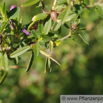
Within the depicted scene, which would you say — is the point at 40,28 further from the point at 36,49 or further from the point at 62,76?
the point at 62,76

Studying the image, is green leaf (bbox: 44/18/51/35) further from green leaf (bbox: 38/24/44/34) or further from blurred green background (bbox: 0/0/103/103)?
blurred green background (bbox: 0/0/103/103)

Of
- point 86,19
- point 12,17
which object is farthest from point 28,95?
point 12,17

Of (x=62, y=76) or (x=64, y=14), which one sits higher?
(x=64, y=14)

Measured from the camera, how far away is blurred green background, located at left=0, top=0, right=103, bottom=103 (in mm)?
1458

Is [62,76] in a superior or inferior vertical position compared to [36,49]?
inferior

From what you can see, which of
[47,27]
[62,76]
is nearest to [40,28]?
[47,27]

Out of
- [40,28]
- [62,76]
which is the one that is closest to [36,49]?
[40,28]

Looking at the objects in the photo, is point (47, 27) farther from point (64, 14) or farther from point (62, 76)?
point (62, 76)

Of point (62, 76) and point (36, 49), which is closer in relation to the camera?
point (36, 49)

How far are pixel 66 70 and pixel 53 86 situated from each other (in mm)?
162

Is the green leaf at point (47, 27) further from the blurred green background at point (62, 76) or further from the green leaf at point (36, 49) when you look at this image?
the blurred green background at point (62, 76)

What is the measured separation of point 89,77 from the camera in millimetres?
1817

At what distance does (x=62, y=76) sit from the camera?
5.46ft

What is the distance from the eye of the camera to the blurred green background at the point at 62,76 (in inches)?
57.4
